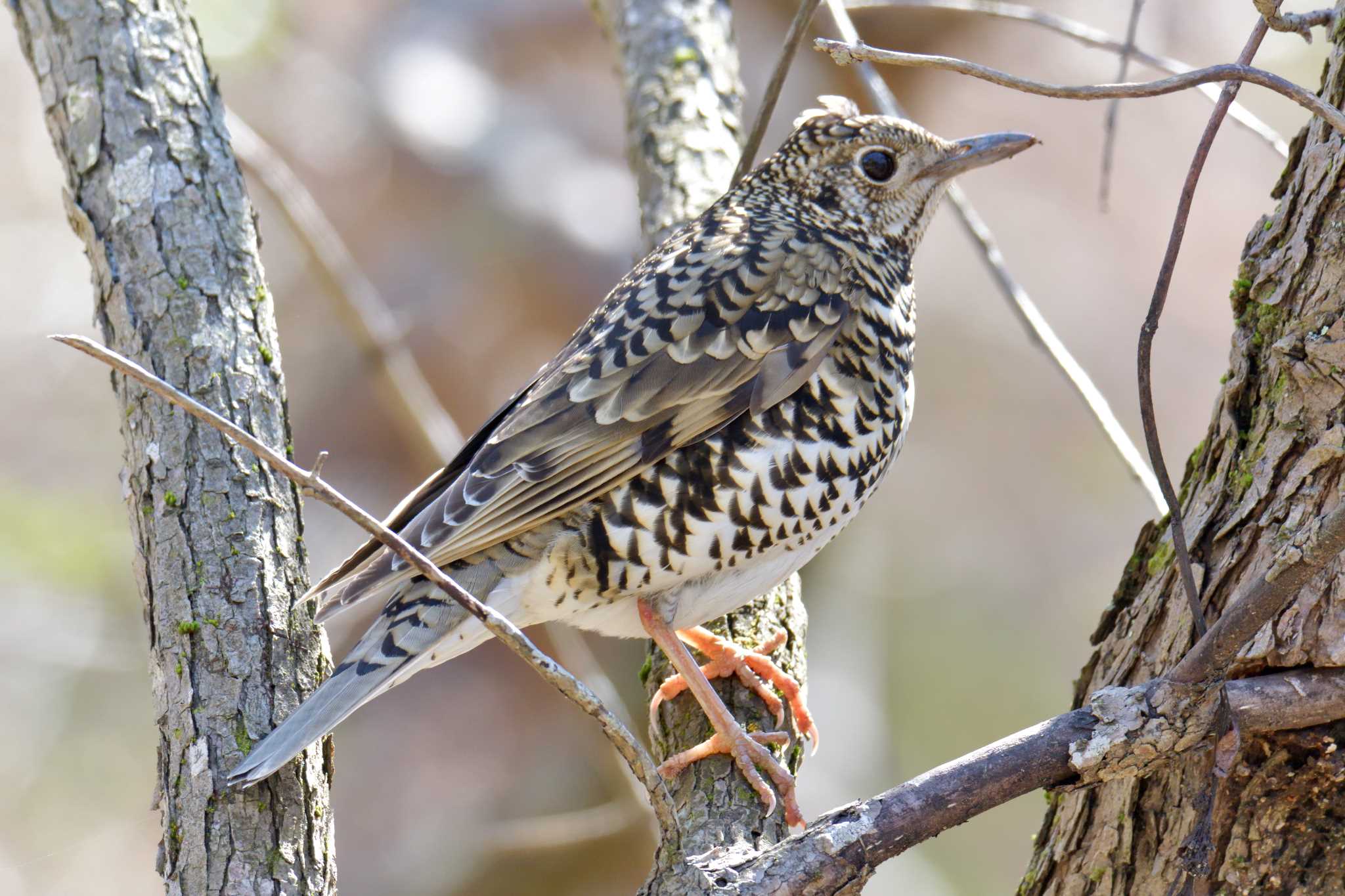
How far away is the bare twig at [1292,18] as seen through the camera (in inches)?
83.5

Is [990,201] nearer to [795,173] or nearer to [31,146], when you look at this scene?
[795,173]

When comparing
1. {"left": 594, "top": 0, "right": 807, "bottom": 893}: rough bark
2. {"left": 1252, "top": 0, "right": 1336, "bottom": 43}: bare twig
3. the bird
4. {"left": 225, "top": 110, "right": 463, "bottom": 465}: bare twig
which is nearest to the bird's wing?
the bird

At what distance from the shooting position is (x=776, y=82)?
398cm

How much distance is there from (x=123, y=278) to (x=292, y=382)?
4.57 m

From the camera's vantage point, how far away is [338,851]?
23.1ft

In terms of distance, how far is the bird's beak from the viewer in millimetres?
3848

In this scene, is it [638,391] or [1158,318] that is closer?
[1158,318]

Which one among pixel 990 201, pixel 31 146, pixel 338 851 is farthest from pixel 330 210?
pixel 990 201

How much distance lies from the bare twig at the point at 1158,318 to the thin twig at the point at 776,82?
144 cm

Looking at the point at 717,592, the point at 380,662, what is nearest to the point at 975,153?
the point at 717,592

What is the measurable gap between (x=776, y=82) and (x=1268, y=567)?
7.54ft

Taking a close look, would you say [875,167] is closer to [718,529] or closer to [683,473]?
[683,473]

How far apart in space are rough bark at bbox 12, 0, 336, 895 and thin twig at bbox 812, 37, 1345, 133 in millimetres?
1805

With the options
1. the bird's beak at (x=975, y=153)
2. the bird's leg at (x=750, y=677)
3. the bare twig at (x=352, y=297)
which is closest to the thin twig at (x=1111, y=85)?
the bird's beak at (x=975, y=153)
